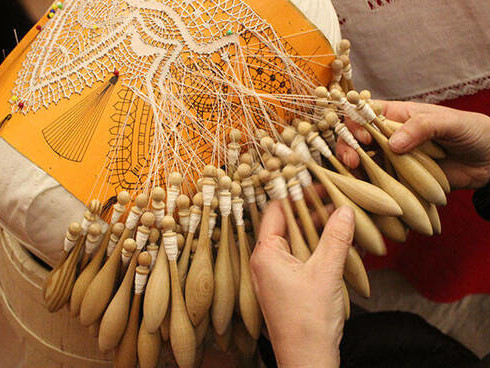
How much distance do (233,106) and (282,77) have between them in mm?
112

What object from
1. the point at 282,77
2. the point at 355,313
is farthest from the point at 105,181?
the point at 355,313

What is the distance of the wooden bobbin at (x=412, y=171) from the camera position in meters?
0.64

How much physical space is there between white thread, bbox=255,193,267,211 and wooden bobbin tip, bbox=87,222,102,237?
27 centimetres

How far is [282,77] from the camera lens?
0.78 metres

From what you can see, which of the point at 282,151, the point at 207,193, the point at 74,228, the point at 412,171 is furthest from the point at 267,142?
the point at 74,228

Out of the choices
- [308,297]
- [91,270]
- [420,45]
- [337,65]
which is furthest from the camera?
[420,45]

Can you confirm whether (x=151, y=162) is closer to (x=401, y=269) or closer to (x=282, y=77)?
(x=282, y=77)

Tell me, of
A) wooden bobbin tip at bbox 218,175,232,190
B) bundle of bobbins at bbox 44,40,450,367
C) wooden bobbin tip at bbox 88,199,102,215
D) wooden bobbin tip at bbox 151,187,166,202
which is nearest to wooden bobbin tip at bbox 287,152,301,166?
bundle of bobbins at bbox 44,40,450,367

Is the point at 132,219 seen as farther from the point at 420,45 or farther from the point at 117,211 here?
the point at 420,45

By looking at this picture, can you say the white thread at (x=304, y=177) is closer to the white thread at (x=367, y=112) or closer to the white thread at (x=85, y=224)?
the white thread at (x=367, y=112)

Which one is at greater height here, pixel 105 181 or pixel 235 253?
pixel 105 181

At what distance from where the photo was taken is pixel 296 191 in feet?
2.17

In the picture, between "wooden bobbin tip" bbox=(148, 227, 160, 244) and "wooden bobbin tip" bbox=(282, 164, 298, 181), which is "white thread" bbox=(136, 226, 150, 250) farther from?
"wooden bobbin tip" bbox=(282, 164, 298, 181)

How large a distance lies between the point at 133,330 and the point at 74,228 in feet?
0.62
